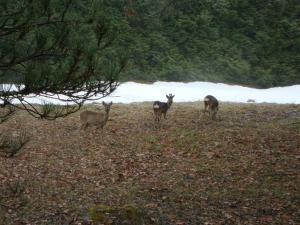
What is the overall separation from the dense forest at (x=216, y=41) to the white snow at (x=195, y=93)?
2.34m

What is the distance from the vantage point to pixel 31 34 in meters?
6.69

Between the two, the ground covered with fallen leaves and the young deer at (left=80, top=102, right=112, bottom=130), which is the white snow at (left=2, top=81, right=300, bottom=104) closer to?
the ground covered with fallen leaves

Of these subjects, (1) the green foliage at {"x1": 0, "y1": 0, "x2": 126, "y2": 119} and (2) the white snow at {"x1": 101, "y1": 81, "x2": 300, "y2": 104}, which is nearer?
(1) the green foliage at {"x1": 0, "y1": 0, "x2": 126, "y2": 119}

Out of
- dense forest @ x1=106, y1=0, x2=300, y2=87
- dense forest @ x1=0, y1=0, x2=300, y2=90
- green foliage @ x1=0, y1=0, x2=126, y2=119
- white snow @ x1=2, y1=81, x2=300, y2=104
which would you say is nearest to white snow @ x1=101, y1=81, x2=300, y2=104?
white snow @ x1=2, y1=81, x2=300, y2=104

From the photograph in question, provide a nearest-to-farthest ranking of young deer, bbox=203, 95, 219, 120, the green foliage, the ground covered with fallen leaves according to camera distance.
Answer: the green foliage < the ground covered with fallen leaves < young deer, bbox=203, 95, 219, 120

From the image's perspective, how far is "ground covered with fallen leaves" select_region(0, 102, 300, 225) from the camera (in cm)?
975

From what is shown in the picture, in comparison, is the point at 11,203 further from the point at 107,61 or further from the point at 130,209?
the point at 107,61

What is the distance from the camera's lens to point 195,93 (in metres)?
26.9

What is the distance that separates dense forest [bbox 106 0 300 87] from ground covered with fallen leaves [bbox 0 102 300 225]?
14533 millimetres

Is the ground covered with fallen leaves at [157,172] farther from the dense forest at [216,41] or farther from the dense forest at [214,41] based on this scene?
the dense forest at [216,41]

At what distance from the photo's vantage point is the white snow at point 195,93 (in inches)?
1008

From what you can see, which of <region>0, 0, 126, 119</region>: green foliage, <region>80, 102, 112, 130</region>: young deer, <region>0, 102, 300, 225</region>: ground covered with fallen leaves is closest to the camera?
<region>0, 0, 126, 119</region>: green foliage

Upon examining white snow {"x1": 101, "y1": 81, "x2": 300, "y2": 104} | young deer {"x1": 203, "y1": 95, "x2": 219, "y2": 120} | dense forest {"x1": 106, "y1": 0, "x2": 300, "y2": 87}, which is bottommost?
young deer {"x1": 203, "y1": 95, "x2": 219, "y2": 120}

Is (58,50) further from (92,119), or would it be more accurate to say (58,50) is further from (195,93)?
(195,93)
